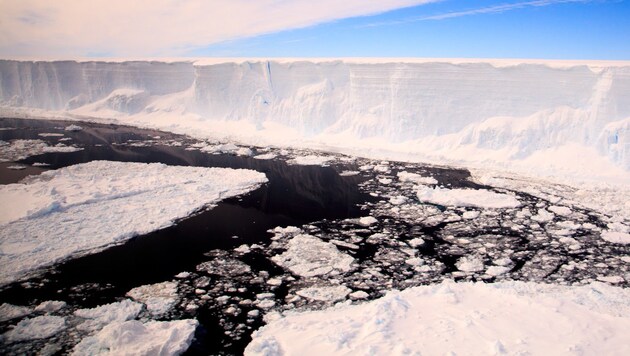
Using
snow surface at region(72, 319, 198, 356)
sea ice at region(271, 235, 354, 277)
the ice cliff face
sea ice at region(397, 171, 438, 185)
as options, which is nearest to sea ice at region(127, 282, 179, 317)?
snow surface at region(72, 319, 198, 356)

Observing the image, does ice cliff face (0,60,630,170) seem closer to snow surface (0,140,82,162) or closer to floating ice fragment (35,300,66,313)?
snow surface (0,140,82,162)

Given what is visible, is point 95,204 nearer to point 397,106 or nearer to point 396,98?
point 397,106

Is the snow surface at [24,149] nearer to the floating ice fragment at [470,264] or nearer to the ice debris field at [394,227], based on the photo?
the ice debris field at [394,227]

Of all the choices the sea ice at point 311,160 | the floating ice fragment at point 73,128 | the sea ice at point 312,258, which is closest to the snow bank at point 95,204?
the sea ice at point 311,160

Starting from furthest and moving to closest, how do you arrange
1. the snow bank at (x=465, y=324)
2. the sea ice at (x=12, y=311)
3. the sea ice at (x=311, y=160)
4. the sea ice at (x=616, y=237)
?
the sea ice at (x=311, y=160) < the sea ice at (x=616, y=237) < the sea ice at (x=12, y=311) < the snow bank at (x=465, y=324)

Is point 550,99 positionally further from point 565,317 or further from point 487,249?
point 565,317

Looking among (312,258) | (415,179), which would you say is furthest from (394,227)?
(415,179)

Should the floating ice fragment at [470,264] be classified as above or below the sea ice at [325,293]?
above
